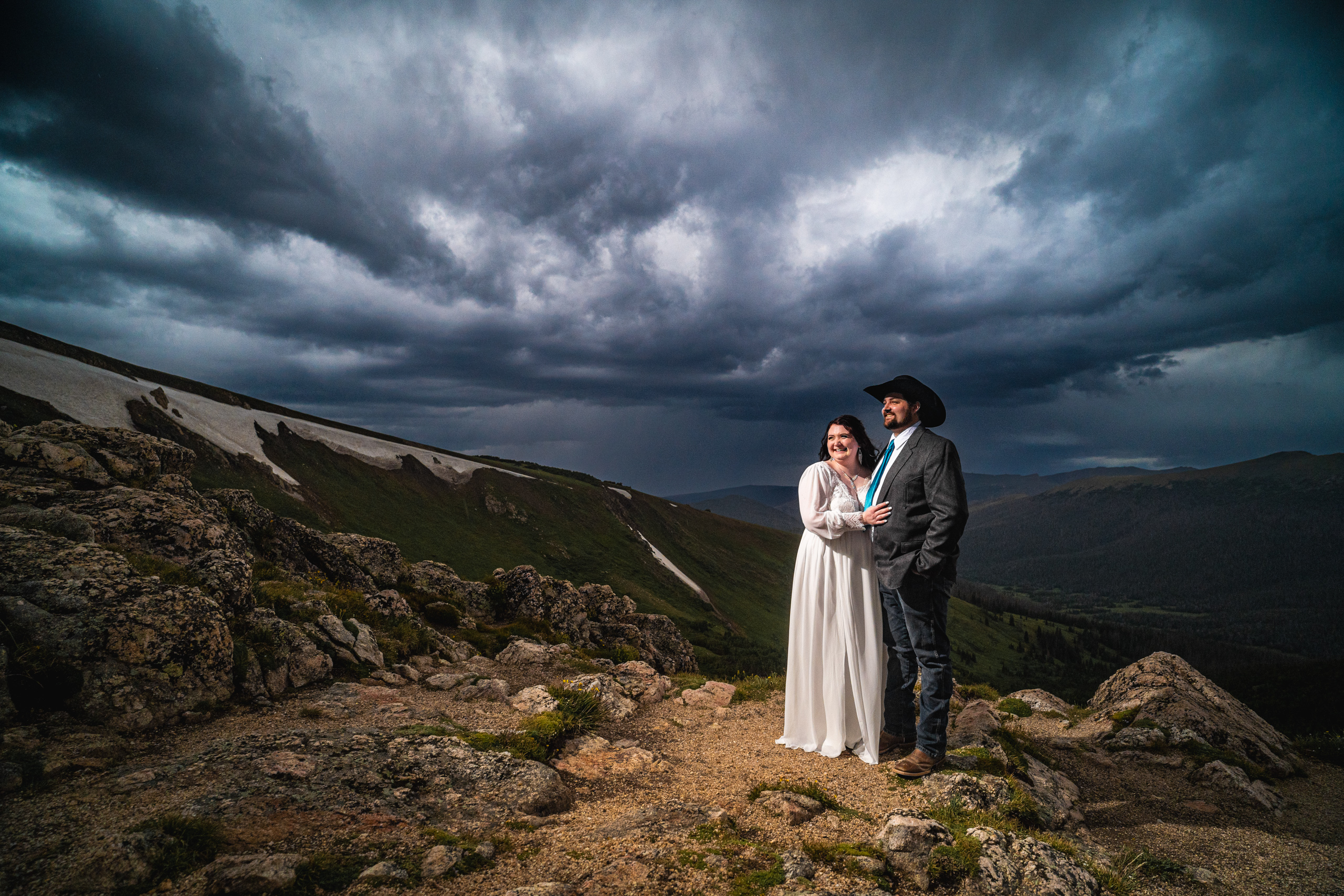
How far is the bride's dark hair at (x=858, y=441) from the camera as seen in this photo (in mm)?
9195

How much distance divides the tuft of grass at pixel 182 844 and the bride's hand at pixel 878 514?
25.0 feet

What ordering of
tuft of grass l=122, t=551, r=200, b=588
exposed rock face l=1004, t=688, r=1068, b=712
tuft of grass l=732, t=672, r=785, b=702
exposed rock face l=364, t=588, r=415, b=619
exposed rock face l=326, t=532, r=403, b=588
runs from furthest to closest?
1. exposed rock face l=326, t=532, r=403, b=588
2. exposed rock face l=1004, t=688, r=1068, b=712
3. exposed rock face l=364, t=588, r=415, b=619
4. tuft of grass l=732, t=672, r=785, b=702
5. tuft of grass l=122, t=551, r=200, b=588

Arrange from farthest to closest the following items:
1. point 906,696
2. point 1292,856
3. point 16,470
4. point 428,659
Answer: point 428,659
point 16,470
point 906,696
point 1292,856

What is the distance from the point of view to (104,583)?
7875mm

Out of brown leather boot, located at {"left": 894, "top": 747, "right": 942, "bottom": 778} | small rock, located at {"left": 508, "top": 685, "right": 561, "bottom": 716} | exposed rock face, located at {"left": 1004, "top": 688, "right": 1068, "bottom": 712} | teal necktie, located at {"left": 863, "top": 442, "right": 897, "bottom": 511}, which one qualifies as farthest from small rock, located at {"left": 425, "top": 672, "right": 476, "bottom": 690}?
exposed rock face, located at {"left": 1004, "top": 688, "right": 1068, "bottom": 712}

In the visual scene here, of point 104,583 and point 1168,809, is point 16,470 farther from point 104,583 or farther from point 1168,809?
point 1168,809

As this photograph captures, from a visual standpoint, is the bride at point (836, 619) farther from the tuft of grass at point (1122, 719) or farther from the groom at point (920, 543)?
the tuft of grass at point (1122, 719)

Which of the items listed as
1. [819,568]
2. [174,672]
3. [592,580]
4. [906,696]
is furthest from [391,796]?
[592,580]

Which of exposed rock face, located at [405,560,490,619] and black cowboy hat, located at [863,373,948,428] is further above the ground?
black cowboy hat, located at [863,373,948,428]

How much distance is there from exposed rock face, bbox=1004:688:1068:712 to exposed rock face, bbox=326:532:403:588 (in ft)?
61.2

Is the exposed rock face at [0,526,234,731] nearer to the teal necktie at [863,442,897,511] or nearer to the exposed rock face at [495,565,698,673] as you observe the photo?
the teal necktie at [863,442,897,511]

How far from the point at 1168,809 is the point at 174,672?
14976mm

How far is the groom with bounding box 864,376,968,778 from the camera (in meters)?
7.47

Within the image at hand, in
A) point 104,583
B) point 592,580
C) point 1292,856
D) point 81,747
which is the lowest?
point 592,580
